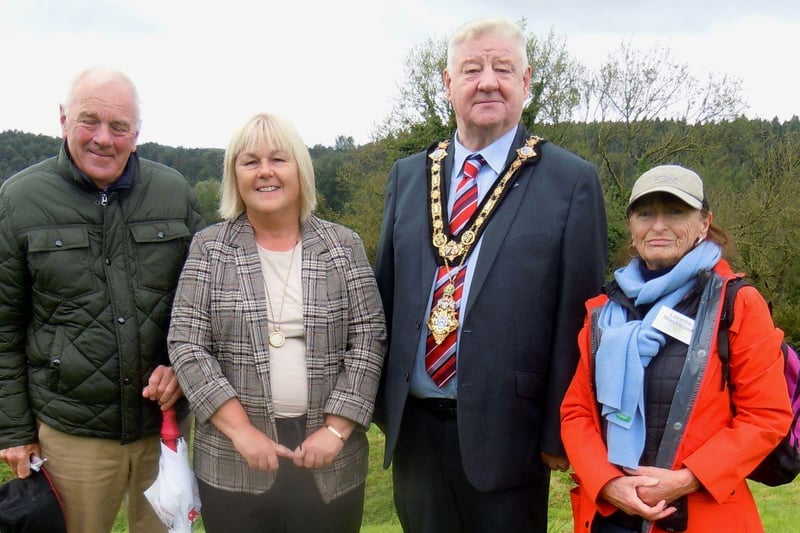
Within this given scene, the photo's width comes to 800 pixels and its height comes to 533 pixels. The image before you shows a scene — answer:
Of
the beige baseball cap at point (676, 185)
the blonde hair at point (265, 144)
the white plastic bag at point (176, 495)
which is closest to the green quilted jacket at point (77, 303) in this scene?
the white plastic bag at point (176, 495)

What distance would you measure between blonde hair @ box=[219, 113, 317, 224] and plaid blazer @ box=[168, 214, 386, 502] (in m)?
0.09

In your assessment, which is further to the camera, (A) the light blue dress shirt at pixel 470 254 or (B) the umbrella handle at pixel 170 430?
(B) the umbrella handle at pixel 170 430

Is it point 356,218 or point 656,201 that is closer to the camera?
point 656,201

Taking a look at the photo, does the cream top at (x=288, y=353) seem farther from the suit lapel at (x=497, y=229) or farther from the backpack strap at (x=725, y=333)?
the backpack strap at (x=725, y=333)

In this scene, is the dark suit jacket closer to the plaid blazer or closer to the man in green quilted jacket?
the plaid blazer

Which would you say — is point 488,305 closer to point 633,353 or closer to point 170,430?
point 633,353

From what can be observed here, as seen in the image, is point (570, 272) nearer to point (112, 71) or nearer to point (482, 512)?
point (482, 512)

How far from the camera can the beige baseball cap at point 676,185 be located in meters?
2.51

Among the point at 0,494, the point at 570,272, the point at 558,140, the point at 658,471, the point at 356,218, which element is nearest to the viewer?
the point at 658,471

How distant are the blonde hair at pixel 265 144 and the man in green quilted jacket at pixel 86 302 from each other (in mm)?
431

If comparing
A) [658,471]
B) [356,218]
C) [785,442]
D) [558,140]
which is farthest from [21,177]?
[356,218]

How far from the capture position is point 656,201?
2596mm

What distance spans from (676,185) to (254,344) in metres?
1.70

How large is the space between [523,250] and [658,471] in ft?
3.14
